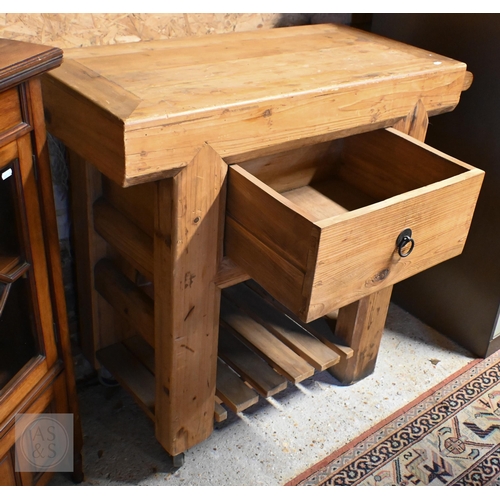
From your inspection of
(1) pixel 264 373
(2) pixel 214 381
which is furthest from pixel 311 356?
(2) pixel 214 381

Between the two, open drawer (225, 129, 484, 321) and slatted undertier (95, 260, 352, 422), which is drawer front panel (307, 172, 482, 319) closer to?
open drawer (225, 129, 484, 321)

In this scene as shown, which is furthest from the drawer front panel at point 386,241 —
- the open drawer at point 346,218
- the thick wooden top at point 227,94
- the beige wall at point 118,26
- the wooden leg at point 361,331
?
the beige wall at point 118,26

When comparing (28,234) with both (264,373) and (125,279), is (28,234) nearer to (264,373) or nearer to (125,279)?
(125,279)

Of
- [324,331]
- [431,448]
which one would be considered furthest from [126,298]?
[431,448]

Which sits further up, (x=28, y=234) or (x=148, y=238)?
(x=28, y=234)

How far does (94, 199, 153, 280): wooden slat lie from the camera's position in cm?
143

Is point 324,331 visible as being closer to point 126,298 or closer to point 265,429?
point 265,429

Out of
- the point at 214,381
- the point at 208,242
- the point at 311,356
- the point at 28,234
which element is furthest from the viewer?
the point at 311,356

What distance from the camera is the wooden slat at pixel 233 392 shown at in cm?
159

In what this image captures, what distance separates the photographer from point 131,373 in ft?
5.53

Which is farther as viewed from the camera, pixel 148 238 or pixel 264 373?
pixel 264 373

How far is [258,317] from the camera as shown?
1775 mm

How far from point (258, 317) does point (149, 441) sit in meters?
0.44

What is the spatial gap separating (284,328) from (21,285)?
0.78 metres
